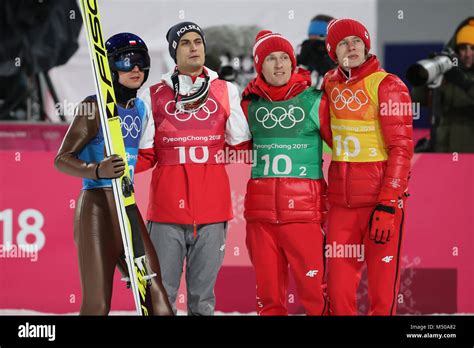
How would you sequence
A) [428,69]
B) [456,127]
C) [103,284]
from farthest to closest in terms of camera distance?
[456,127], [428,69], [103,284]

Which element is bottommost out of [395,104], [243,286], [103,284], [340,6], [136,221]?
[243,286]

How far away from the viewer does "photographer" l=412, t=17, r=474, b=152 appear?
5555 mm

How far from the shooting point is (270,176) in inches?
A: 171

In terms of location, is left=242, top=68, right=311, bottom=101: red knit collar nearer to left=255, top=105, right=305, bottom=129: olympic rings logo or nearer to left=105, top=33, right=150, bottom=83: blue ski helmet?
left=255, top=105, right=305, bottom=129: olympic rings logo

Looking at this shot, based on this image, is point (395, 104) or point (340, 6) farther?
point (340, 6)

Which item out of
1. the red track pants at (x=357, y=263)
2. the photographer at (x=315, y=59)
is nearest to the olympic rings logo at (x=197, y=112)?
the red track pants at (x=357, y=263)

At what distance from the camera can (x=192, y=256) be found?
4.42 meters

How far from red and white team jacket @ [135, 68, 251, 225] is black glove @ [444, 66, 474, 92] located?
1731 millimetres

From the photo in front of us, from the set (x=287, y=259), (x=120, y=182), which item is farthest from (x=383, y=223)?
(x=120, y=182)

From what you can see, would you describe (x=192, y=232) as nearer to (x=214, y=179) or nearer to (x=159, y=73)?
(x=214, y=179)

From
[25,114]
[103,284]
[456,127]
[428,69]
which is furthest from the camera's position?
[25,114]

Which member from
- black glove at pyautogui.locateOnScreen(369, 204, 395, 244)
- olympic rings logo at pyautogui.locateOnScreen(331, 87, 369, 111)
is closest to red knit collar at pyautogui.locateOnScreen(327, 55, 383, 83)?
olympic rings logo at pyautogui.locateOnScreen(331, 87, 369, 111)
